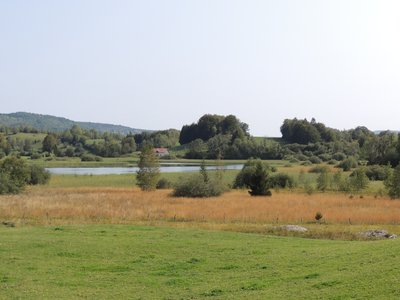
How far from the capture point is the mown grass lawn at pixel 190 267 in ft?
44.4

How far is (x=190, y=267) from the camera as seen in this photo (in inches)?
734

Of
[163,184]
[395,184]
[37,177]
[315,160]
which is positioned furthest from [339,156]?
[395,184]

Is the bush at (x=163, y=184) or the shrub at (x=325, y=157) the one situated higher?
the shrub at (x=325, y=157)

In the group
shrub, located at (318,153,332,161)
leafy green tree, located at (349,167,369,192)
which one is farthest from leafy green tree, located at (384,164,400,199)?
shrub, located at (318,153,332,161)

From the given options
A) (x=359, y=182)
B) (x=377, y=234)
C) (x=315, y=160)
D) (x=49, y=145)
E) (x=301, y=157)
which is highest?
(x=49, y=145)

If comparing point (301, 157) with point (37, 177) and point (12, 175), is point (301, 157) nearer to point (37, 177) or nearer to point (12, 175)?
point (37, 177)

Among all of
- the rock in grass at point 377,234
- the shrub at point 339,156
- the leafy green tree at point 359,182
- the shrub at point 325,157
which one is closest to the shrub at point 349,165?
the shrub at point 339,156

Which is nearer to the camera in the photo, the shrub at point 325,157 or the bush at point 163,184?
the bush at point 163,184

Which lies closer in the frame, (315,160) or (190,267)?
(190,267)

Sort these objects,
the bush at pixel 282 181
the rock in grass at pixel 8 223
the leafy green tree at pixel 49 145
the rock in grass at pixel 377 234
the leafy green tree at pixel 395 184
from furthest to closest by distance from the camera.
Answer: the leafy green tree at pixel 49 145 → the bush at pixel 282 181 → the leafy green tree at pixel 395 184 → the rock in grass at pixel 8 223 → the rock in grass at pixel 377 234

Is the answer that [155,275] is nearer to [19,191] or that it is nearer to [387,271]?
[387,271]

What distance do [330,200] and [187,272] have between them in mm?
39589

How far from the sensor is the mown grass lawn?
13539 mm

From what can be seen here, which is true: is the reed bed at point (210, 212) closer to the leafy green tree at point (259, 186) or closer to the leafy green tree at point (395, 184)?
the leafy green tree at point (395, 184)
